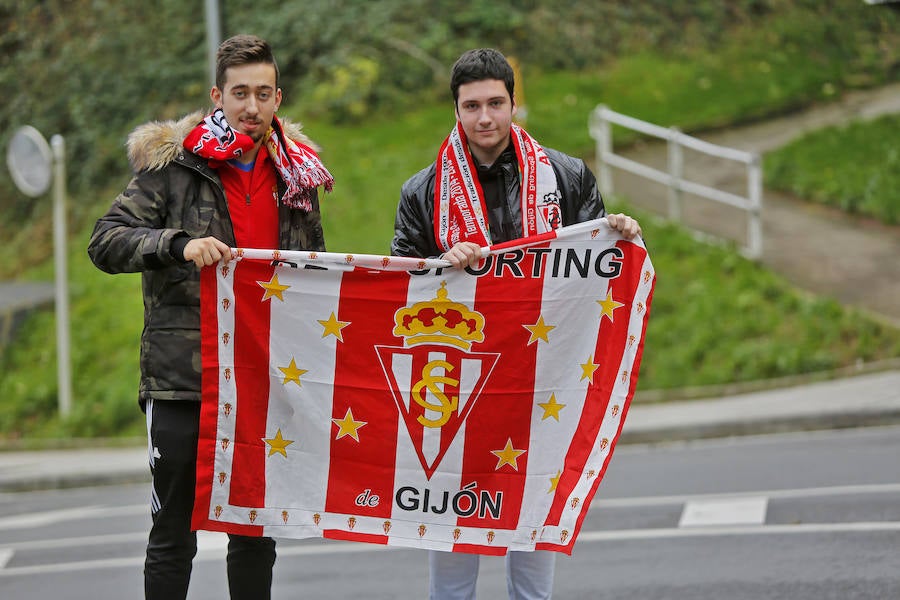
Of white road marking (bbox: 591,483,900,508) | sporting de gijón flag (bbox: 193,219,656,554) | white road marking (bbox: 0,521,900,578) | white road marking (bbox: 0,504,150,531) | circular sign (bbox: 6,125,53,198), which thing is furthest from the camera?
circular sign (bbox: 6,125,53,198)

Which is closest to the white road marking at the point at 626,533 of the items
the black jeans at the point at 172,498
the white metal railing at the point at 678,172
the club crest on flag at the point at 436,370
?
the club crest on flag at the point at 436,370

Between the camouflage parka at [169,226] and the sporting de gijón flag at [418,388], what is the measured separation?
0.07 m

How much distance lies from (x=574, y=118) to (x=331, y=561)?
34.5 ft

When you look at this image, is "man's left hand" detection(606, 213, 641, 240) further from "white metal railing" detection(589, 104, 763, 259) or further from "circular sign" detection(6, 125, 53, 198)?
"circular sign" detection(6, 125, 53, 198)

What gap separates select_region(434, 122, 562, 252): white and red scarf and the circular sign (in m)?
11.0

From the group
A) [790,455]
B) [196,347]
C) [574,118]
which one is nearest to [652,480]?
[790,455]

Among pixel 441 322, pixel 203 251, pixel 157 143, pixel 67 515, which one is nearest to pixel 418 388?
pixel 441 322

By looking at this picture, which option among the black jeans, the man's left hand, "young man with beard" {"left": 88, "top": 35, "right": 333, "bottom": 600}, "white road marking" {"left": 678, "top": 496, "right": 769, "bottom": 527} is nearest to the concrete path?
"white road marking" {"left": 678, "top": 496, "right": 769, "bottom": 527}

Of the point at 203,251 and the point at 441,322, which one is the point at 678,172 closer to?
the point at 441,322

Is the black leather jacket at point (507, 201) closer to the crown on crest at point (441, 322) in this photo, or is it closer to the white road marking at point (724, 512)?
the crown on crest at point (441, 322)

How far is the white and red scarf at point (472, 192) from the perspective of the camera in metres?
4.62

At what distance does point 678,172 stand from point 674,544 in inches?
302

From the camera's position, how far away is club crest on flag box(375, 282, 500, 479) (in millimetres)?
4844

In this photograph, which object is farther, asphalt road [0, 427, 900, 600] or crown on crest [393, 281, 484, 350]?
asphalt road [0, 427, 900, 600]
